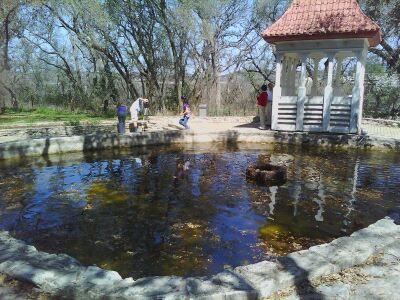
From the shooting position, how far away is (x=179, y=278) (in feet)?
12.1

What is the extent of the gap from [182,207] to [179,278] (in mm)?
3181

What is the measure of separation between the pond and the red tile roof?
4870 mm

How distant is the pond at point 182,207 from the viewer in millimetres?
5078

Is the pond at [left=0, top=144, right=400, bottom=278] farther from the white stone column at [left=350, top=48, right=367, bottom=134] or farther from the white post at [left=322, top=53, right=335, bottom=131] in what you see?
the white post at [left=322, top=53, right=335, bottom=131]

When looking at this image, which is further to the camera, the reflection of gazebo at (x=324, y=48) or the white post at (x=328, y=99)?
the white post at (x=328, y=99)

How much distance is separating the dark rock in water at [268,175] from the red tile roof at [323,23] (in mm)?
7227

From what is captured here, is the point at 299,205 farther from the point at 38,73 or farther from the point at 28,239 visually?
the point at 38,73

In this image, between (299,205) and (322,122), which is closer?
(299,205)

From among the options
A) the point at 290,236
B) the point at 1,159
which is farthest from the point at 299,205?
the point at 1,159

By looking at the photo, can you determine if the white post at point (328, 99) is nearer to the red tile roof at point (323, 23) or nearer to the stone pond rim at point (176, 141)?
the stone pond rim at point (176, 141)

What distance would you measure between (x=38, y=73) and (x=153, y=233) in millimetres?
39020

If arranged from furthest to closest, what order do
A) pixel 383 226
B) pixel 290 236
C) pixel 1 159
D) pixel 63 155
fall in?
pixel 63 155
pixel 1 159
pixel 290 236
pixel 383 226

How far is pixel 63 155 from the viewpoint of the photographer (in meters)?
11.4

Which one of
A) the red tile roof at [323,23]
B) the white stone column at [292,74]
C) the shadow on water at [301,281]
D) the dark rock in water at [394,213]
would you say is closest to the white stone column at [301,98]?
the red tile roof at [323,23]
